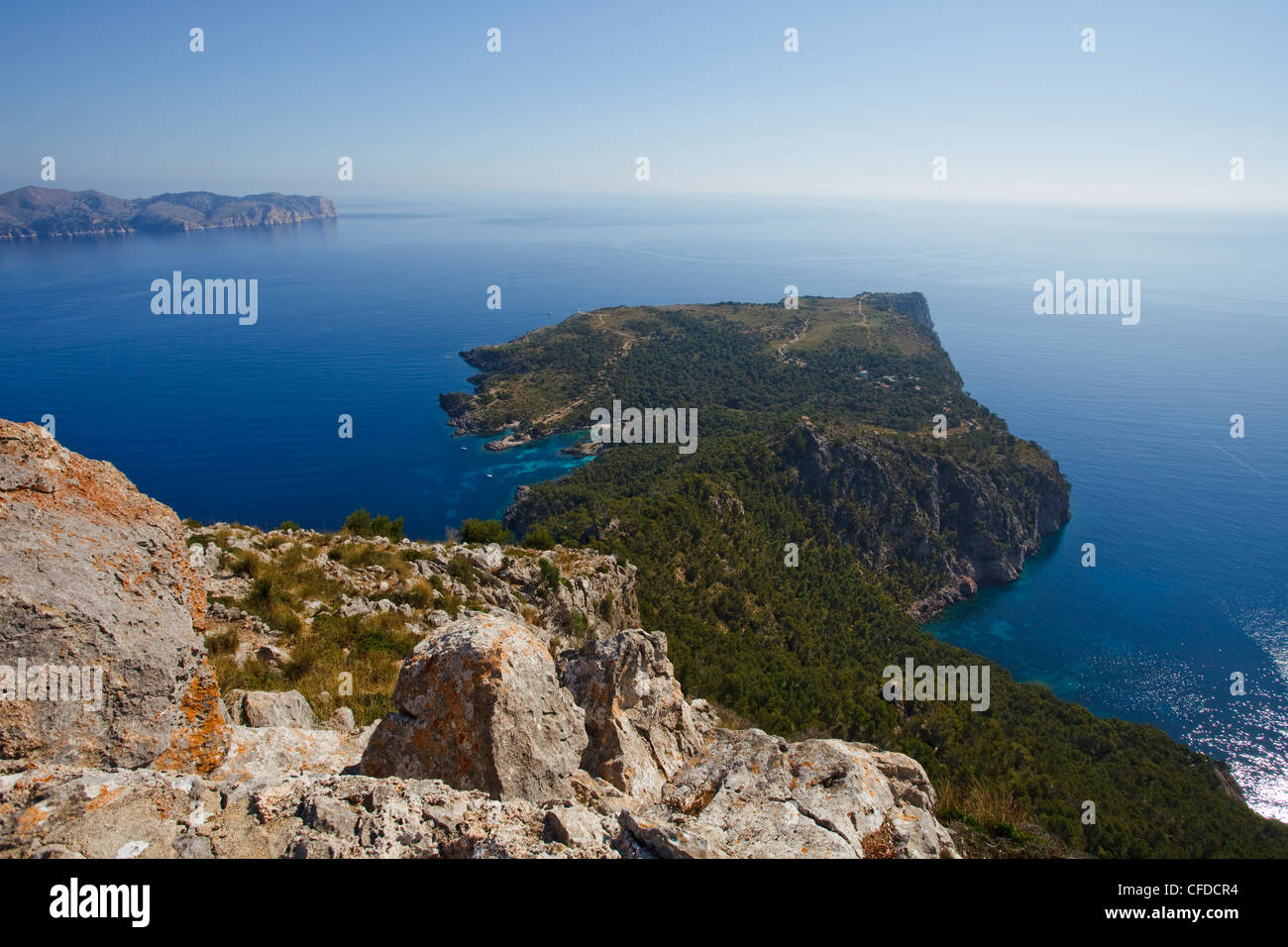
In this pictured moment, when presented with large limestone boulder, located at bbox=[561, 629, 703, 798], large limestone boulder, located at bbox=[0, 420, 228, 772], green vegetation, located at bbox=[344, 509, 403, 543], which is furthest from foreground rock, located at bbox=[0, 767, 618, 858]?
green vegetation, located at bbox=[344, 509, 403, 543]

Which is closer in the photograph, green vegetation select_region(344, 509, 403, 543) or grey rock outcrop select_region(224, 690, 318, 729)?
grey rock outcrop select_region(224, 690, 318, 729)

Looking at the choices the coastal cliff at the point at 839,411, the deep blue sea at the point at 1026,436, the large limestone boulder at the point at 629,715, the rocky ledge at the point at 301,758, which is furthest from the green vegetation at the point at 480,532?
the deep blue sea at the point at 1026,436

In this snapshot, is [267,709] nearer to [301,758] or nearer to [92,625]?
[301,758]

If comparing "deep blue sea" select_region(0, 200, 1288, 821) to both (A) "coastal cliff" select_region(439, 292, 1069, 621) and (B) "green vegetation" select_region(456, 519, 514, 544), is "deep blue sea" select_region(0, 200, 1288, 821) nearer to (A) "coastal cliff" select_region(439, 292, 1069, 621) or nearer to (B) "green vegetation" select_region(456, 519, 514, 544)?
(A) "coastal cliff" select_region(439, 292, 1069, 621)

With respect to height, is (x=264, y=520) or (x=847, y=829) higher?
(x=847, y=829)

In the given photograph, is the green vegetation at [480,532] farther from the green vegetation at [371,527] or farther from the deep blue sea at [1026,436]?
the deep blue sea at [1026,436]
